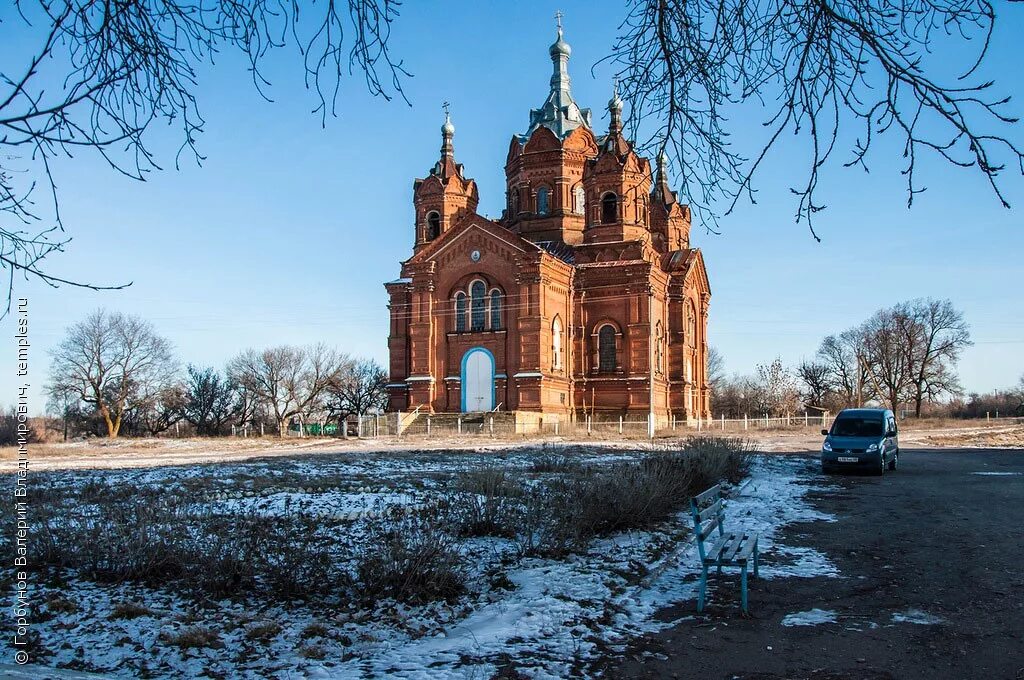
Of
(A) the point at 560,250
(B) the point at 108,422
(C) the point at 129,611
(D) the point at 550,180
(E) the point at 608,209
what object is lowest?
(C) the point at 129,611

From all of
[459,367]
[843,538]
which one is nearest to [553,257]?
[459,367]

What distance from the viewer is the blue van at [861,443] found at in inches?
742

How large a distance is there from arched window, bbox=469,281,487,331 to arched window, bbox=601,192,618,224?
7161mm

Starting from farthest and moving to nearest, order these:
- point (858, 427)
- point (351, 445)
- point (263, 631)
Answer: point (351, 445) → point (858, 427) → point (263, 631)

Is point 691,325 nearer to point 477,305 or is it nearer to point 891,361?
point 477,305

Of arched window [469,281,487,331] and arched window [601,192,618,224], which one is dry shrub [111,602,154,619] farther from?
arched window [601,192,618,224]

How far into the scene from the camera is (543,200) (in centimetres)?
4662

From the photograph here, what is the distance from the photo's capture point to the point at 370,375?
75.0 metres

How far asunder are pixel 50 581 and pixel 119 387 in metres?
53.1

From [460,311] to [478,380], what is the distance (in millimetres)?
3694

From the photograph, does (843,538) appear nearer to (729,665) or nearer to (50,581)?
(729,665)

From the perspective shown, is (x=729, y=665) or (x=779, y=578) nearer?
(x=729, y=665)

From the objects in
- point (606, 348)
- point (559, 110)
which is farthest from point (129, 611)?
point (559, 110)

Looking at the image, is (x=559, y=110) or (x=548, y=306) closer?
(x=548, y=306)
